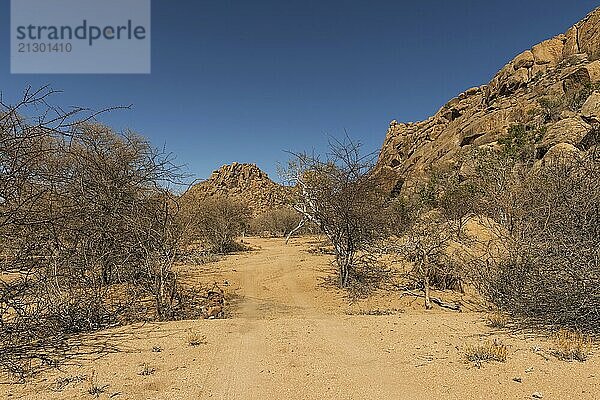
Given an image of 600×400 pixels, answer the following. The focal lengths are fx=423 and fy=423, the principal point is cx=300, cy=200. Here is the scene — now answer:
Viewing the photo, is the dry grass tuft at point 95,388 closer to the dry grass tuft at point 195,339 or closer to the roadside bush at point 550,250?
the dry grass tuft at point 195,339

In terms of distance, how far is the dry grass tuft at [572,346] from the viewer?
5.00 metres

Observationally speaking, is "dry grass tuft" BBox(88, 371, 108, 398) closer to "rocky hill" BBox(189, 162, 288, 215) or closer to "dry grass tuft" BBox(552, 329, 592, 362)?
"dry grass tuft" BBox(552, 329, 592, 362)

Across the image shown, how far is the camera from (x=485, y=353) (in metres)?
5.23

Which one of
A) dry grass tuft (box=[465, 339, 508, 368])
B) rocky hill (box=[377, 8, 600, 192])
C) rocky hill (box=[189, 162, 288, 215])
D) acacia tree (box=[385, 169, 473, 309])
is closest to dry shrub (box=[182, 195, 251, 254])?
rocky hill (box=[377, 8, 600, 192])

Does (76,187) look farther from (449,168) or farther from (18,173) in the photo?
(449,168)

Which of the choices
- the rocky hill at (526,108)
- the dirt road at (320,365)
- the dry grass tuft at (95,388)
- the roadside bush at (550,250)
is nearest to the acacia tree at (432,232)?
the roadside bush at (550,250)

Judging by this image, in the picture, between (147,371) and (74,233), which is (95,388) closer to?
(147,371)

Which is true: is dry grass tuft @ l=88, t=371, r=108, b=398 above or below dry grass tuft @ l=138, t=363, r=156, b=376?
above

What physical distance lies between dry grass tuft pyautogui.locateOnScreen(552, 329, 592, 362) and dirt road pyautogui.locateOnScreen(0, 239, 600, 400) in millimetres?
139

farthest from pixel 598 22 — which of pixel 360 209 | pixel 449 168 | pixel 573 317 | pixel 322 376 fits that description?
pixel 322 376

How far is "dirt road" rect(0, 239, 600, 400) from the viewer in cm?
435

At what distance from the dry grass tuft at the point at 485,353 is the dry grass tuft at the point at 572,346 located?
0.63 m

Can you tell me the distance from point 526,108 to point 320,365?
Answer: 41932 mm

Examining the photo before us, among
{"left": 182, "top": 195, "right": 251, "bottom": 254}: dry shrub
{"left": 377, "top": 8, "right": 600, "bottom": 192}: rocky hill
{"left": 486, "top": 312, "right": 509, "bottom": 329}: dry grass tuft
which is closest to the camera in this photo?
{"left": 486, "top": 312, "right": 509, "bottom": 329}: dry grass tuft
